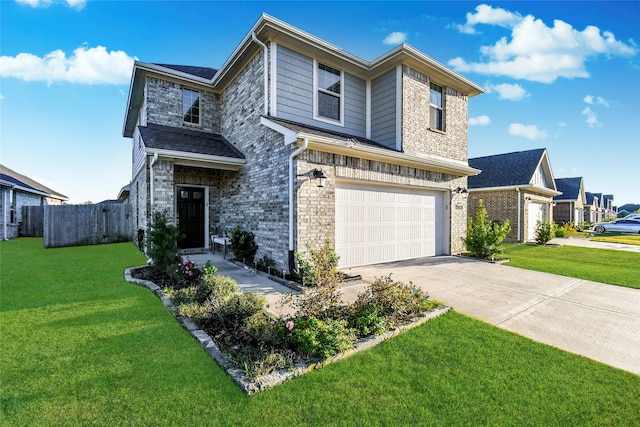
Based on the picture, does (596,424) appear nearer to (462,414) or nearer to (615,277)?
(462,414)

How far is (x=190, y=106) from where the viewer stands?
35.0 ft

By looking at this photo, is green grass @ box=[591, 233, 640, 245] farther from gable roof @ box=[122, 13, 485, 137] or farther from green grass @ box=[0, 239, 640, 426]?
green grass @ box=[0, 239, 640, 426]

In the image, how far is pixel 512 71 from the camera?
980cm

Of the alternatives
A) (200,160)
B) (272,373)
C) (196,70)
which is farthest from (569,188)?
(272,373)

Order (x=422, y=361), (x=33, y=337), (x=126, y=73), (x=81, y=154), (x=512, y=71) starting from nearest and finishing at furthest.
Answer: (x=422, y=361) < (x=33, y=337) < (x=512, y=71) < (x=126, y=73) < (x=81, y=154)

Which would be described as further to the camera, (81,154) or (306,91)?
(81,154)

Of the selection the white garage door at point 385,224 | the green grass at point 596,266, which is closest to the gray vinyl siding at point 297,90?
the white garage door at point 385,224

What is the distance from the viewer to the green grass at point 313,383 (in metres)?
2.21

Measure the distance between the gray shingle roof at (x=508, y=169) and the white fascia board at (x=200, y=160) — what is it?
14904 millimetres

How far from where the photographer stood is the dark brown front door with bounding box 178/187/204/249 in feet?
32.6

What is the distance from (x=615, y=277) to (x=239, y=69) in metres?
12.1

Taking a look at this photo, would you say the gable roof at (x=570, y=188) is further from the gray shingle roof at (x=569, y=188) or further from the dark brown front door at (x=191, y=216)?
the dark brown front door at (x=191, y=216)

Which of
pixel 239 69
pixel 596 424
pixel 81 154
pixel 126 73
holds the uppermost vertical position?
pixel 126 73

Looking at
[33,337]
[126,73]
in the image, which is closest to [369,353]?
[33,337]
